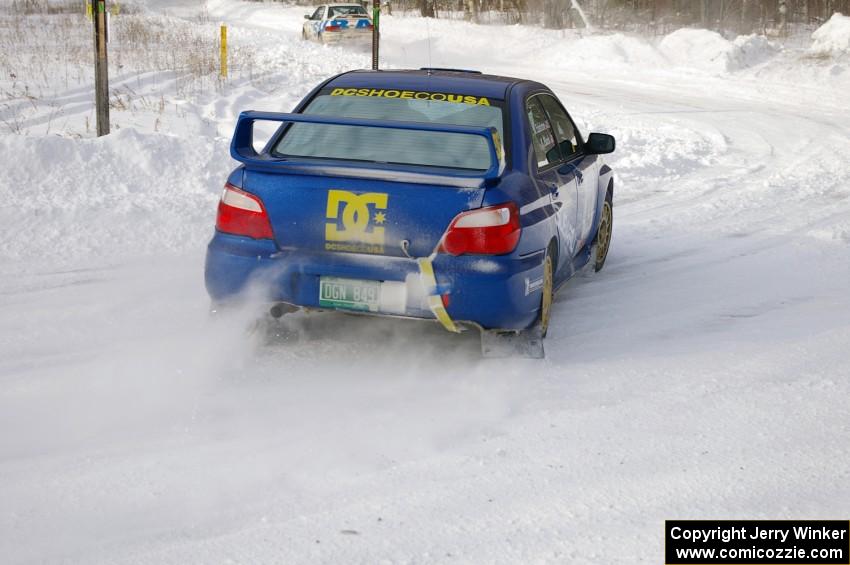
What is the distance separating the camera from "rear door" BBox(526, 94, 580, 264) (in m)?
5.89

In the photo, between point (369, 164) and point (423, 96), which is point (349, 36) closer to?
point (423, 96)

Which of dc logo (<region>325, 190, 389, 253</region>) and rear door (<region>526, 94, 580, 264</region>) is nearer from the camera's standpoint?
dc logo (<region>325, 190, 389, 253</region>)

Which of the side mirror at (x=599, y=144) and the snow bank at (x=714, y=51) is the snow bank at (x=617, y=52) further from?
the side mirror at (x=599, y=144)

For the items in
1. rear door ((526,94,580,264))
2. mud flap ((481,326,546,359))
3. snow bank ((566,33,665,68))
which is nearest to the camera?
mud flap ((481,326,546,359))

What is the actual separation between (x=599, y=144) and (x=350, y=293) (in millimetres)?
2475

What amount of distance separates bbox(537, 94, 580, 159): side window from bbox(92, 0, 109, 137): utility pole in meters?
5.91

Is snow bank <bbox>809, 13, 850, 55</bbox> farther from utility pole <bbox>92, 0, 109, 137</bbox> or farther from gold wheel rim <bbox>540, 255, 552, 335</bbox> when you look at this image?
gold wheel rim <bbox>540, 255, 552, 335</bbox>

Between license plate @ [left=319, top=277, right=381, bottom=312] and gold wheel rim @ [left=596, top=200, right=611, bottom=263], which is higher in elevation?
license plate @ [left=319, top=277, right=381, bottom=312]

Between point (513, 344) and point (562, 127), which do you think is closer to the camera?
point (513, 344)

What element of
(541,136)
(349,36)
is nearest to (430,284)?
(541,136)

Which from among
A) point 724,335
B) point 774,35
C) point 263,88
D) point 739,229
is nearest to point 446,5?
point 774,35

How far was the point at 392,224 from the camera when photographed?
5043 mm

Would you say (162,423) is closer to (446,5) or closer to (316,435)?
(316,435)

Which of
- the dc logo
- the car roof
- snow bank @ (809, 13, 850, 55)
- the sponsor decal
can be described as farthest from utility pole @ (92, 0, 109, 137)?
snow bank @ (809, 13, 850, 55)
